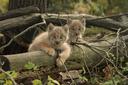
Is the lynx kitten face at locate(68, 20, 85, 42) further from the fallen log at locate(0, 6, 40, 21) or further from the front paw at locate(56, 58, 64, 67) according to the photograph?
the front paw at locate(56, 58, 64, 67)

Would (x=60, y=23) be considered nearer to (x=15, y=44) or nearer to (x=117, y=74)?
(x=15, y=44)

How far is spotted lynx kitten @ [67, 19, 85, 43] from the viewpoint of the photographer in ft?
35.7

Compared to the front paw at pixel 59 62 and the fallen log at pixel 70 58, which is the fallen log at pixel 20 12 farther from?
the front paw at pixel 59 62

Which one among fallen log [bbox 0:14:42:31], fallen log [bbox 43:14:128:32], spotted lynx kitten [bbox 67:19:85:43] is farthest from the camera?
fallen log [bbox 43:14:128:32]

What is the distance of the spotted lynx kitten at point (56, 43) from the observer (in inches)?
380

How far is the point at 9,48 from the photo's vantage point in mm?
11688

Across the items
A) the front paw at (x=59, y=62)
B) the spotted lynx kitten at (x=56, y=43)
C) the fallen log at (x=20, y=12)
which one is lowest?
the front paw at (x=59, y=62)

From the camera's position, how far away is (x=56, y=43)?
9.74 m

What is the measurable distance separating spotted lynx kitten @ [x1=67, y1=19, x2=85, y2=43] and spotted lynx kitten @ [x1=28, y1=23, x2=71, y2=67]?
34.0 inches

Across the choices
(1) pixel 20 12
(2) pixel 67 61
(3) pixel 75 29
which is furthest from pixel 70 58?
(1) pixel 20 12

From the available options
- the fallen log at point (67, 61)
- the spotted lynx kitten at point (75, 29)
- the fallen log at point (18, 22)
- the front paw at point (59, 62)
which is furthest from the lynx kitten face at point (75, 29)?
the front paw at point (59, 62)

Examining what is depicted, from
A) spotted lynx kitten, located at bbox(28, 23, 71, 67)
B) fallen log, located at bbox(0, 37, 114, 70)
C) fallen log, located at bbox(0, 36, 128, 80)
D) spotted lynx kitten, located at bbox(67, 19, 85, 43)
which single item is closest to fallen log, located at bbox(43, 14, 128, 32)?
spotted lynx kitten, located at bbox(67, 19, 85, 43)

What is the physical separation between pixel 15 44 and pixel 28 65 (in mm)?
2822

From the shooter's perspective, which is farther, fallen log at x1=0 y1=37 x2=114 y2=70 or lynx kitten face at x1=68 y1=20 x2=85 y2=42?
lynx kitten face at x1=68 y1=20 x2=85 y2=42
